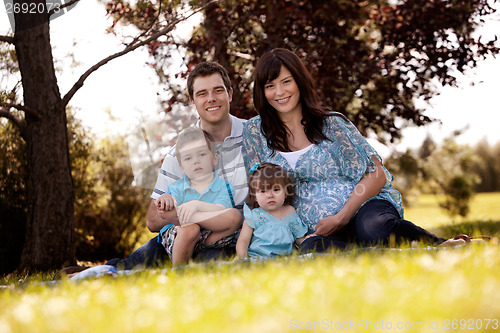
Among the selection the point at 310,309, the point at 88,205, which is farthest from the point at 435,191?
the point at 310,309

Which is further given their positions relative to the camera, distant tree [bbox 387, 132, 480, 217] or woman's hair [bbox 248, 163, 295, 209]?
distant tree [bbox 387, 132, 480, 217]

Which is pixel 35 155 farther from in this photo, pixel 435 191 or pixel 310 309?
pixel 435 191

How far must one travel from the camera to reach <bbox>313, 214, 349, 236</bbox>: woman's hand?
3.53 meters

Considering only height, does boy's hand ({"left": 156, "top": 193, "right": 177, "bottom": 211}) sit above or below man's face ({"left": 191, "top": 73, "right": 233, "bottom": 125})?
below

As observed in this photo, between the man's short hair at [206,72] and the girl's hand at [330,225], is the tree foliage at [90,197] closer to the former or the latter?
the man's short hair at [206,72]

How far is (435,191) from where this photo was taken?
1136cm

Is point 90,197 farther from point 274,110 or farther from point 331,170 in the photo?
point 331,170

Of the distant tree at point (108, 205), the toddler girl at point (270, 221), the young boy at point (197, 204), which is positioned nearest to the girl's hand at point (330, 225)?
the toddler girl at point (270, 221)

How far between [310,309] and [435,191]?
1056 centimetres

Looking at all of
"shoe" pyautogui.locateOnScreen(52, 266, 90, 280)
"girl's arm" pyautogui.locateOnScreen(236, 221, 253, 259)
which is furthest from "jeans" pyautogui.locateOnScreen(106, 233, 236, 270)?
"shoe" pyautogui.locateOnScreen(52, 266, 90, 280)

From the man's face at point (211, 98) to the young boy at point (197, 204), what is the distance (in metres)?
0.17

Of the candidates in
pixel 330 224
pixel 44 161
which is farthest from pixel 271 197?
pixel 44 161

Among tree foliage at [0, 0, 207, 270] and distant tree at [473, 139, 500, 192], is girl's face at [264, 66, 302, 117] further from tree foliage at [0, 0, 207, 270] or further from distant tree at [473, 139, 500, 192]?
distant tree at [473, 139, 500, 192]

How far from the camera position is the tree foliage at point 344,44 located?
20.1 ft
